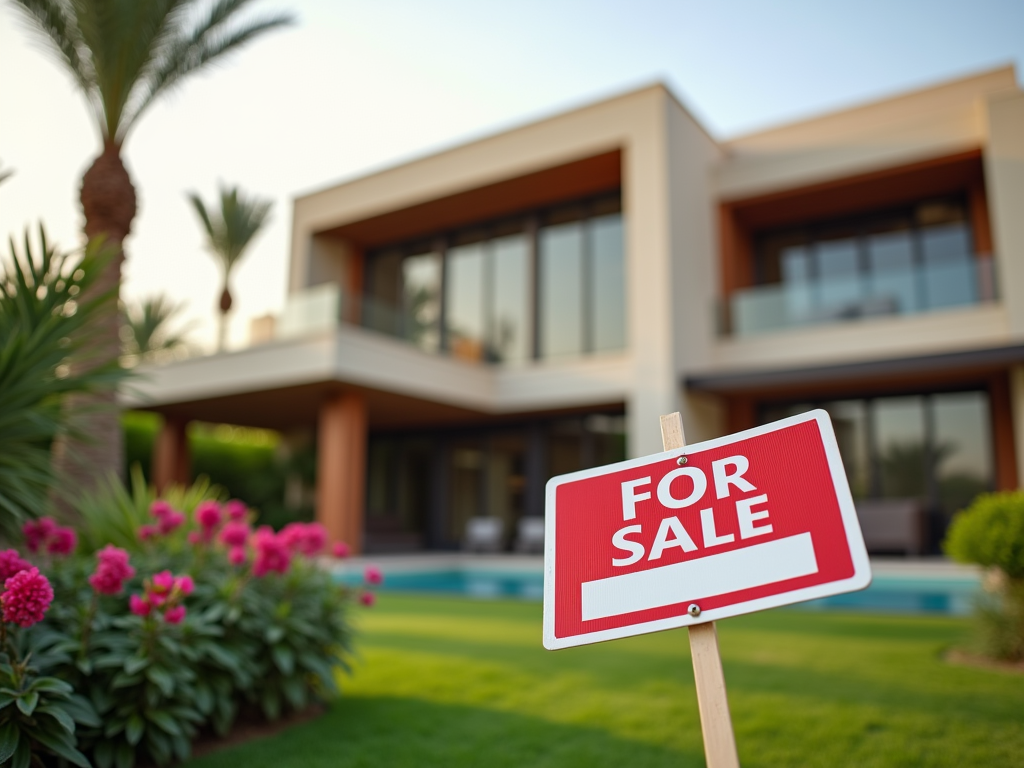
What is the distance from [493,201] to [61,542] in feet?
44.3

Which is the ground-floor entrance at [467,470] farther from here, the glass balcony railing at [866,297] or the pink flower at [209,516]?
the pink flower at [209,516]

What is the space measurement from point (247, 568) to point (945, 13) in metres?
11.2

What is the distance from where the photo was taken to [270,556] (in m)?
3.45

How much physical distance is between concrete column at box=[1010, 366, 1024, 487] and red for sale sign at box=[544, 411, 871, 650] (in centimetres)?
1201

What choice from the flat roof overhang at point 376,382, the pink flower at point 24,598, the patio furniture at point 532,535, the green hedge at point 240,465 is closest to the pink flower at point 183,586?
the pink flower at point 24,598

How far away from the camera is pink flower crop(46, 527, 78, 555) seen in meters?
3.32

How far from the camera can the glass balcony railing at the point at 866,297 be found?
1206 cm

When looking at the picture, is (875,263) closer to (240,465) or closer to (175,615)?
(175,615)

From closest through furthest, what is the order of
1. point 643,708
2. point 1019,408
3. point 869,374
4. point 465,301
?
point 643,708, point 1019,408, point 869,374, point 465,301

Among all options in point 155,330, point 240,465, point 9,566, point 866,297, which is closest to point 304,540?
point 9,566

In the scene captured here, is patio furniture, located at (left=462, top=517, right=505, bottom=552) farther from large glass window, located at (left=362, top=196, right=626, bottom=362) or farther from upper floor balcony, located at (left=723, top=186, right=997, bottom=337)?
upper floor balcony, located at (left=723, top=186, right=997, bottom=337)

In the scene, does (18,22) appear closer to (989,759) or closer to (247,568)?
(247,568)

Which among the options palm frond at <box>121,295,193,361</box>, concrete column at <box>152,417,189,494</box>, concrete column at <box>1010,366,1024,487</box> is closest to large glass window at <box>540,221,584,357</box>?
concrete column at <box>1010,366,1024,487</box>

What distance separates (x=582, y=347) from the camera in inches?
590
